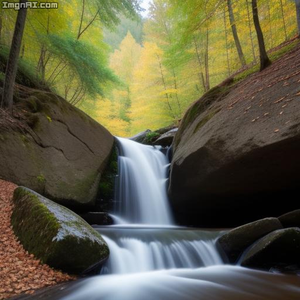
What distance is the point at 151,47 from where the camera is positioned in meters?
16.4

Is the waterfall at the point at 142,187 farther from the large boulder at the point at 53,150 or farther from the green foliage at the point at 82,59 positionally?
the green foliage at the point at 82,59

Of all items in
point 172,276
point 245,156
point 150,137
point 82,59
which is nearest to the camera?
point 172,276

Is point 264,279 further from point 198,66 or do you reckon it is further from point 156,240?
point 198,66

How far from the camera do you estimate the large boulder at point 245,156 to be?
164 inches

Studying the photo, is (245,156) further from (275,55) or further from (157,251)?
(275,55)

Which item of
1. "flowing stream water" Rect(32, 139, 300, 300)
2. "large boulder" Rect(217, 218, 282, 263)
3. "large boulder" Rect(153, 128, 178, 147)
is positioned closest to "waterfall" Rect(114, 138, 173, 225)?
"large boulder" Rect(153, 128, 178, 147)

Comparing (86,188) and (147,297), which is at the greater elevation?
(86,188)

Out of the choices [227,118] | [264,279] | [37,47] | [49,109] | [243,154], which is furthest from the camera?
[37,47]

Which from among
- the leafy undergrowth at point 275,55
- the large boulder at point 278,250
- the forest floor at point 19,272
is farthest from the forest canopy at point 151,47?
the forest floor at point 19,272

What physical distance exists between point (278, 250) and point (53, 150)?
6018 millimetres

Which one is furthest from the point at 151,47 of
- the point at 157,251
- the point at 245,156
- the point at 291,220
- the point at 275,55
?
the point at 157,251

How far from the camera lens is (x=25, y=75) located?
30.8 ft

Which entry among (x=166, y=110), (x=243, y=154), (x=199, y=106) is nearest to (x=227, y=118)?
(x=243, y=154)

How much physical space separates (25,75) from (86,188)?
18.4ft
